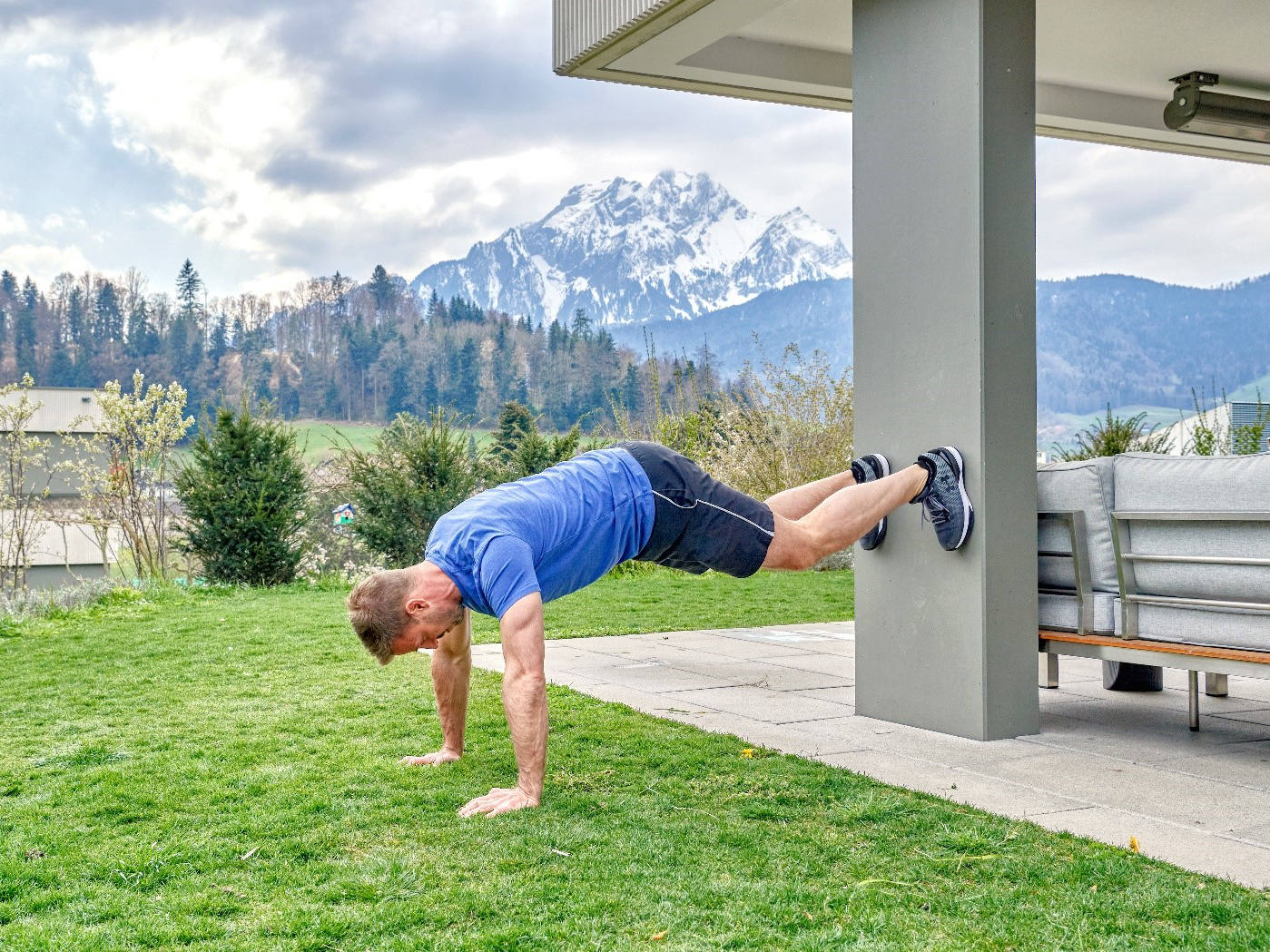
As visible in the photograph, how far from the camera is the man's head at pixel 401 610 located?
3.32m

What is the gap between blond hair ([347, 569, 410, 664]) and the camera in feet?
10.9

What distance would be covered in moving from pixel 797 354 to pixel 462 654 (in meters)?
11.5

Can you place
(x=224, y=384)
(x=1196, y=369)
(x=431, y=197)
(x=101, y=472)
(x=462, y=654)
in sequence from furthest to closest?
1. (x=431, y=197)
2. (x=1196, y=369)
3. (x=224, y=384)
4. (x=101, y=472)
5. (x=462, y=654)

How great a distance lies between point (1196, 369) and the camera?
52125mm

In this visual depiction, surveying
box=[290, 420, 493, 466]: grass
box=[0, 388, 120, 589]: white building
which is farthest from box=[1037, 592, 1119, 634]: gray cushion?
box=[0, 388, 120, 589]: white building

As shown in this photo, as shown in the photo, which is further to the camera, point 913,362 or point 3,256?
point 3,256

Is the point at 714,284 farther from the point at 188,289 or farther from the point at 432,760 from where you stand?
the point at 432,760

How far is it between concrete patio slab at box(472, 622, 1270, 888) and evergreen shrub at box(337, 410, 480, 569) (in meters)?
Result: 5.73

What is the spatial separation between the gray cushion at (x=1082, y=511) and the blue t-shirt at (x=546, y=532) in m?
1.80

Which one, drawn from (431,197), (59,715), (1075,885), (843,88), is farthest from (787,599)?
(431,197)

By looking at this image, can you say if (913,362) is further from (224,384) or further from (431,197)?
(431,197)

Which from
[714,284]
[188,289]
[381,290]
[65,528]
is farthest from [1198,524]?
[714,284]

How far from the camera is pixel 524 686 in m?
3.21

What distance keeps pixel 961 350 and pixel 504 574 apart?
2165 millimetres
